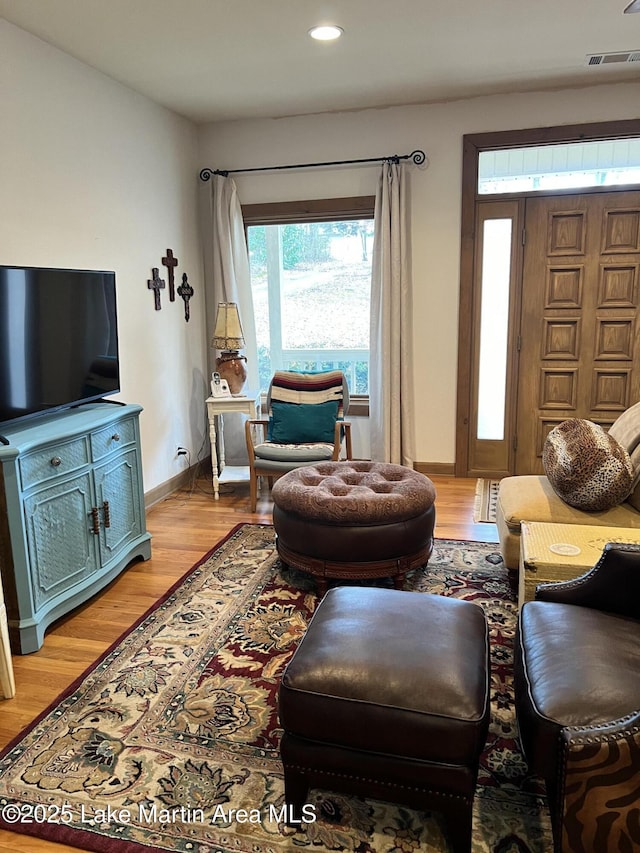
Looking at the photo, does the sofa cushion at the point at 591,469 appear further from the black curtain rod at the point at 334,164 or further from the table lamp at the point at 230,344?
the black curtain rod at the point at 334,164

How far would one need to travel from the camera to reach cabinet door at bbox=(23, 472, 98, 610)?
259cm

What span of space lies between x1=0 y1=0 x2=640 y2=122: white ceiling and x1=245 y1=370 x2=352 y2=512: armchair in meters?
1.92

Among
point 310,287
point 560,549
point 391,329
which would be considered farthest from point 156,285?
point 560,549

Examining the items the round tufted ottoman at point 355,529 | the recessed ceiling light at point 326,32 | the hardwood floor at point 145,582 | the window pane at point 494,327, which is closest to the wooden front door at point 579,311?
the window pane at point 494,327

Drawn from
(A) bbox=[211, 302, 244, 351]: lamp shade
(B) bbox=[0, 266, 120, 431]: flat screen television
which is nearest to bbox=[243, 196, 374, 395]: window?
(A) bbox=[211, 302, 244, 351]: lamp shade

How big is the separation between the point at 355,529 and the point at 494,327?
2.48 meters

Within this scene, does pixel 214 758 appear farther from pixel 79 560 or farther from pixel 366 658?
pixel 79 560

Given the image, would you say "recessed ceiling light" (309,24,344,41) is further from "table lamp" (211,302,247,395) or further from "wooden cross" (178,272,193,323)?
"wooden cross" (178,272,193,323)

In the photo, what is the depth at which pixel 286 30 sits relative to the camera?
3229 millimetres

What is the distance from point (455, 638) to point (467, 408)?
3192 mm

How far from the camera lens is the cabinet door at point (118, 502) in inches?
121

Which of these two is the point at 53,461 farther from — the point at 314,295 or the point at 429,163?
the point at 429,163

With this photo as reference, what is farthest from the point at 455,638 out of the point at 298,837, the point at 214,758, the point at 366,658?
the point at 214,758

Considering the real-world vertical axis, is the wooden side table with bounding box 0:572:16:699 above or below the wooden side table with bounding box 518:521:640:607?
below
